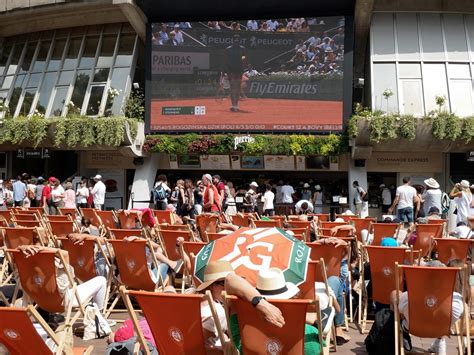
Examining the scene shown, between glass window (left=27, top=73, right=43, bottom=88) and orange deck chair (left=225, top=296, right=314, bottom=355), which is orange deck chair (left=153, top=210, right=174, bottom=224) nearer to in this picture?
orange deck chair (left=225, top=296, right=314, bottom=355)

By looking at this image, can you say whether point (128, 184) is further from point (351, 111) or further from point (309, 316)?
point (309, 316)

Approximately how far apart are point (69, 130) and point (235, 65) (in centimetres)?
648

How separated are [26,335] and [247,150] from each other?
52.0ft

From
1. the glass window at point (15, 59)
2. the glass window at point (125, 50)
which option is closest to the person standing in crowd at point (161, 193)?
the glass window at point (125, 50)

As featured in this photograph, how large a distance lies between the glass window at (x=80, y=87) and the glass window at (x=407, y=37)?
40.7ft

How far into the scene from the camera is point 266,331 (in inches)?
116

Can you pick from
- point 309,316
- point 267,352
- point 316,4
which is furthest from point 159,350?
point 316,4

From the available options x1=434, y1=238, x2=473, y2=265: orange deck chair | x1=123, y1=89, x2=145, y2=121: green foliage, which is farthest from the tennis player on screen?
x1=434, y1=238, x2=473, y2=265: orange deck chair

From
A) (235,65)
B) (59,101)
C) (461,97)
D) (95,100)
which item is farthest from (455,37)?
(59,101)

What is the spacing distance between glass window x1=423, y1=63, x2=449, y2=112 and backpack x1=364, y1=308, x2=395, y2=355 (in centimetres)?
1530

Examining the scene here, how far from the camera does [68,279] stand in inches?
190

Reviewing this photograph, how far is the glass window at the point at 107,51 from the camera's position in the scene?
2159 centimetres

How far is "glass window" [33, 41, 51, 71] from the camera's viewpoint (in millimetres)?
22828

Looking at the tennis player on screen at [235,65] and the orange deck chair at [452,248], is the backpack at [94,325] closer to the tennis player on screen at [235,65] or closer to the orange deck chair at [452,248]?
the orange deck chair at [452,248]
